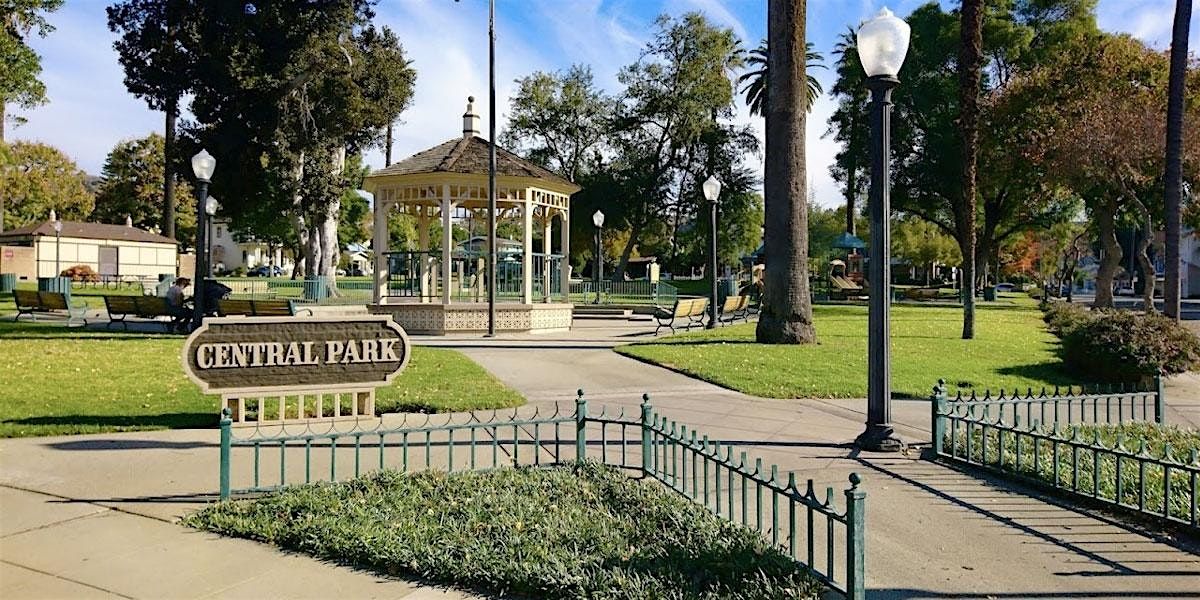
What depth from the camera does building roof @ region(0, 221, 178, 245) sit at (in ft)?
185

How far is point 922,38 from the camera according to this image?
4394 centimetres

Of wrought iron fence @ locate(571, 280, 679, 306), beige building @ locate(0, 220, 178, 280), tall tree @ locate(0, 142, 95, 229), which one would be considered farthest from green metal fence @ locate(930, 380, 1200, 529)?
tall tree @ locate(0, 142, 95, 229)

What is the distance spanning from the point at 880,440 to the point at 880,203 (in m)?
2.24

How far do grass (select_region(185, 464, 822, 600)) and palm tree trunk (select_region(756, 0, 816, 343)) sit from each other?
35.8 feet

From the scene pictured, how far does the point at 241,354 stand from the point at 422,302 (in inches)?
549

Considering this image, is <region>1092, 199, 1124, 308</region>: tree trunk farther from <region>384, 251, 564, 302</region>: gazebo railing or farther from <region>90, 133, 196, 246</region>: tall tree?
<region>90, 133, 196, 246</region>: tall tree

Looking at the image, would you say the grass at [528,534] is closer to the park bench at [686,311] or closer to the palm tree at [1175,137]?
the park bench at [686,311]

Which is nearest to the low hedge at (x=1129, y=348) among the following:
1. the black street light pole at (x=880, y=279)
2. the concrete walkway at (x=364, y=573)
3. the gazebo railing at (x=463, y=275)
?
the concrete walkway at (x=364, y=573)

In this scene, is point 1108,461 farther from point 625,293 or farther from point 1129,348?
point 625,293

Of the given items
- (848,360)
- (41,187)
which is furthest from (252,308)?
(41,187)

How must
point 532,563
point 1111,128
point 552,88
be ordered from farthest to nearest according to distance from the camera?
point 552,88 < point 1111,128 < point 532,563

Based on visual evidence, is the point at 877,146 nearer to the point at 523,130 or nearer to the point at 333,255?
the point at 333,255

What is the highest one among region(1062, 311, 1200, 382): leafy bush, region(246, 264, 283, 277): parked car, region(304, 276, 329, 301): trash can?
region(246, 264, 283, 277): parked car

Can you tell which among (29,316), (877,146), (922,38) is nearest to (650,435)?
(877,146)
